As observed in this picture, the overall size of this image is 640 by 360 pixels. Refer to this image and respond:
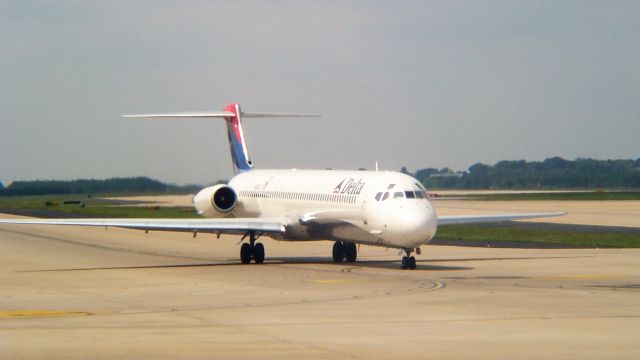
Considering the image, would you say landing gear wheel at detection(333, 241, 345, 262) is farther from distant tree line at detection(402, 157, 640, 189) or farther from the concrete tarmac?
distant tree line at detection(402, 157, 640, 189)

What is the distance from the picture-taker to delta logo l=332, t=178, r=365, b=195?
3069 cm

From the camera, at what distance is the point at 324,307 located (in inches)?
762

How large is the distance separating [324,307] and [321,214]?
12519 millimetres

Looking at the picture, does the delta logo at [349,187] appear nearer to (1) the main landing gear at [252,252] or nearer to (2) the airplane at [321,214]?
(2) the airplane at [321,214]

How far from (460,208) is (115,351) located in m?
58.8

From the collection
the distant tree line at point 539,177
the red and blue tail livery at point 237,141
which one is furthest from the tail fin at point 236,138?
the distant tree line at point 539,177

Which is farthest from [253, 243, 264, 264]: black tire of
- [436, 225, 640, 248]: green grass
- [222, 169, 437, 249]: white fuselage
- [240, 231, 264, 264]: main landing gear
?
[436, 225, 640, 248]: green grass

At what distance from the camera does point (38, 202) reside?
322ft

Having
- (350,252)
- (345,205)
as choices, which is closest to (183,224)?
(345,205)

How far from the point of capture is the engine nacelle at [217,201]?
118 feet

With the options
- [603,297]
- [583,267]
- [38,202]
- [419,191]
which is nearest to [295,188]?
[419,191]

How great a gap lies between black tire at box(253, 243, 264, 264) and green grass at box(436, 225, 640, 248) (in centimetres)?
1429

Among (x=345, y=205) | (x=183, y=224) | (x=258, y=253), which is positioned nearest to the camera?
(x=183, y=224)

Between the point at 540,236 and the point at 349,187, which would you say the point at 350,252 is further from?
the point at 540,236
